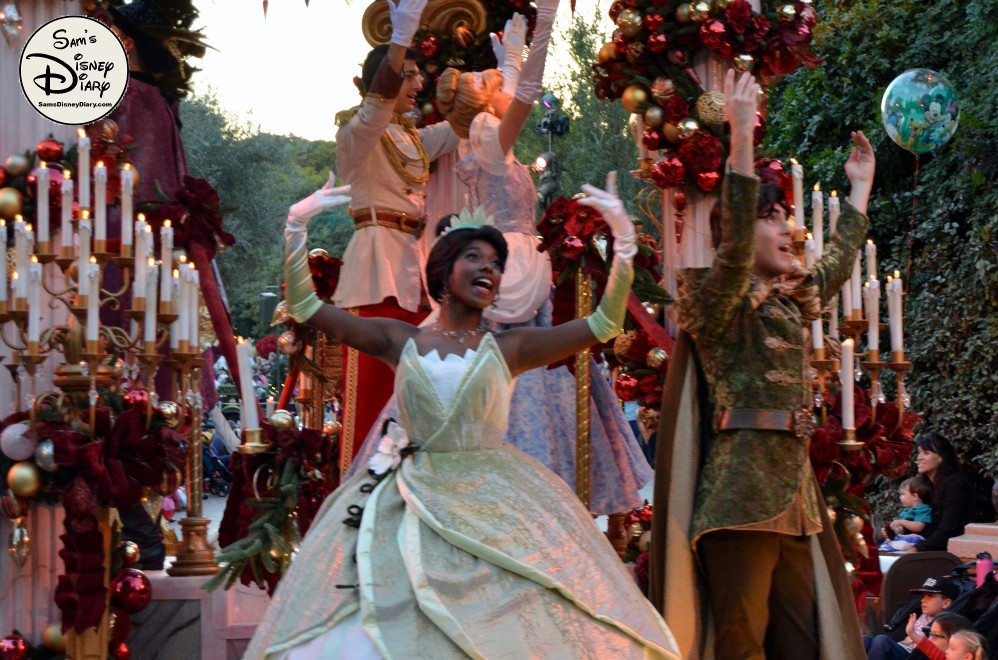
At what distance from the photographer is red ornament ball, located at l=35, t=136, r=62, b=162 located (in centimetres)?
544

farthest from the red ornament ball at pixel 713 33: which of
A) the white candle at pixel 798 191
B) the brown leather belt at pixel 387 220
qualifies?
the brown leather belt at pixel 387 220

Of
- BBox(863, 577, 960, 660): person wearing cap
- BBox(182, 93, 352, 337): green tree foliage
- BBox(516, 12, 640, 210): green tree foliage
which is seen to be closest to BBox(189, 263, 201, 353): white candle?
BBox(863, 577, 960, 660): person wearing cap

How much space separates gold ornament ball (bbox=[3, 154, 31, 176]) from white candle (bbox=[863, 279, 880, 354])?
3005 millimetres

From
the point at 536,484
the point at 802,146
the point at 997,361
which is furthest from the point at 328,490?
the point at 802,146

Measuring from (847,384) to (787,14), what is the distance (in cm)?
153

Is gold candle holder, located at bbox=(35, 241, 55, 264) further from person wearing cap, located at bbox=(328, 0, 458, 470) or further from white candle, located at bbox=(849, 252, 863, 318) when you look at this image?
white candle, located at bbox=(849, 252, 863, 318)

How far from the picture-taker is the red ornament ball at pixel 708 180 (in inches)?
211

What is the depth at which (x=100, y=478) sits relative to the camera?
499cm

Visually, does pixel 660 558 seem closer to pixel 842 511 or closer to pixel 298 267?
pixel 842 511

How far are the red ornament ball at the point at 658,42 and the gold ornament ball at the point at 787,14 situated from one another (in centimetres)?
42

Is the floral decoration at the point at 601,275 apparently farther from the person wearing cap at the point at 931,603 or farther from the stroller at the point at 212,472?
the stroller at the point at 212,472

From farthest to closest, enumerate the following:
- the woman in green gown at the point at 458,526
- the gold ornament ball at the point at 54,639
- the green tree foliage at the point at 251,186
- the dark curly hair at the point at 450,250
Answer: the green tree foliage at the point at 251,186, the gold ornament ball at the point at 54,639, the dark curly hair at the point at 450,250, the woman in green gown at the point at 458,526

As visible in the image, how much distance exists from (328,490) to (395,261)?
1022 mm

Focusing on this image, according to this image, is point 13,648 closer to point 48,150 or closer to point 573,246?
point 48,150
